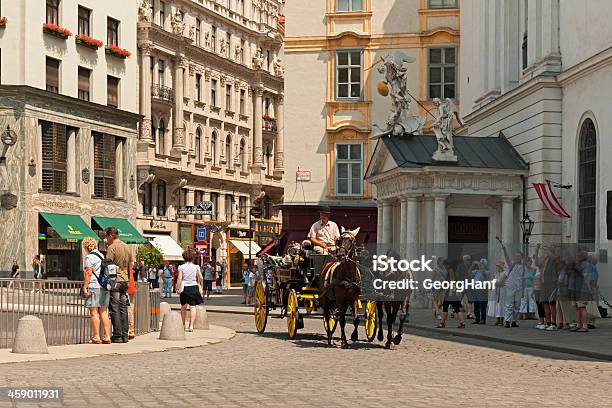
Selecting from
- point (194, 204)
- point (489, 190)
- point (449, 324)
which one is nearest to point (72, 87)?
point (194, 204)

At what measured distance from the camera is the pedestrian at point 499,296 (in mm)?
30766

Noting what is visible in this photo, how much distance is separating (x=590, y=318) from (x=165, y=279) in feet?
114

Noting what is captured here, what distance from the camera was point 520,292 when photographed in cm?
3100

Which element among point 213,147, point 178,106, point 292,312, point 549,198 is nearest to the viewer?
point 292,312

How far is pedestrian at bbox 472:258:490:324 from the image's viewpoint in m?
31.2

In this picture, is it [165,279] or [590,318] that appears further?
[165,279]

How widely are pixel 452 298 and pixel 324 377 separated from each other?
46.9 feet

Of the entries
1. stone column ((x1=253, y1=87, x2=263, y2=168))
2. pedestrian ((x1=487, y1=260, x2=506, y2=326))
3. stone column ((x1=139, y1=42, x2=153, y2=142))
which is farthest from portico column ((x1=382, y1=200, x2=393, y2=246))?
stone column ((x1=253, y1=87, x2=263, y2=168))

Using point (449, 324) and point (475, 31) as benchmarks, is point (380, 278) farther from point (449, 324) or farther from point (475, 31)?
point (475, 31)

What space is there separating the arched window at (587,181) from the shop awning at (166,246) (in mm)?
40284

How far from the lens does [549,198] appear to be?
3594 centimetres

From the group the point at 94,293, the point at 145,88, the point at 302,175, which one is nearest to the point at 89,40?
the point at 145,88

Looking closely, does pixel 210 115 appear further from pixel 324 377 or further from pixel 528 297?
pixel 324 377

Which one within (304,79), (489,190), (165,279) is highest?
(304,79)
